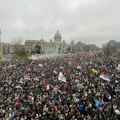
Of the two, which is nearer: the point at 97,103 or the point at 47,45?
the point at 97,103

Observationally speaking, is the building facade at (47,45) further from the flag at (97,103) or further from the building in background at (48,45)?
the flag at (97,103)

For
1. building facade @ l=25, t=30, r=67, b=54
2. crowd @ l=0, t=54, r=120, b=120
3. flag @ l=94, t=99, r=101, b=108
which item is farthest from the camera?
building facade @ l=25, t=30, r=67, b=54

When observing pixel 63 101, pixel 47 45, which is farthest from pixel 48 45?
pixel 63 101

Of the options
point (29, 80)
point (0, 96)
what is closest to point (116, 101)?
point (0, 96)

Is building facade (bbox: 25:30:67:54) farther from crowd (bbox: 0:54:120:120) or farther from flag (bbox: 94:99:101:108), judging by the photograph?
flag (bbox: 94:99:101:108)

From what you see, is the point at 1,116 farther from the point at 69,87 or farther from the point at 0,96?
the point at 69,87

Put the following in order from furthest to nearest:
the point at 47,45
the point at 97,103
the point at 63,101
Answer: the point at 47,45, the point at 63,101, the point at 97,103

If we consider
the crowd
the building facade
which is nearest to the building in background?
the building facade

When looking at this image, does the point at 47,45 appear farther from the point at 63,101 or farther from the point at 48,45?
the point at 63,101

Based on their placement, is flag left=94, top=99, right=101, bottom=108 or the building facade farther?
the building facade

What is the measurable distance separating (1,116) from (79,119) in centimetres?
478

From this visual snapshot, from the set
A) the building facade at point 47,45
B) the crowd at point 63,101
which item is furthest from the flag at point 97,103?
the building facade at point 47,45

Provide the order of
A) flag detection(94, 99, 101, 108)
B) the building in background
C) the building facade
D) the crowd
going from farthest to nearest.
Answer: the building facade, the building in background, flag detection(94, 99, 101, 108), the crowd

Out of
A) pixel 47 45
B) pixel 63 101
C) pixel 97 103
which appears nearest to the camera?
pixel 97 103
